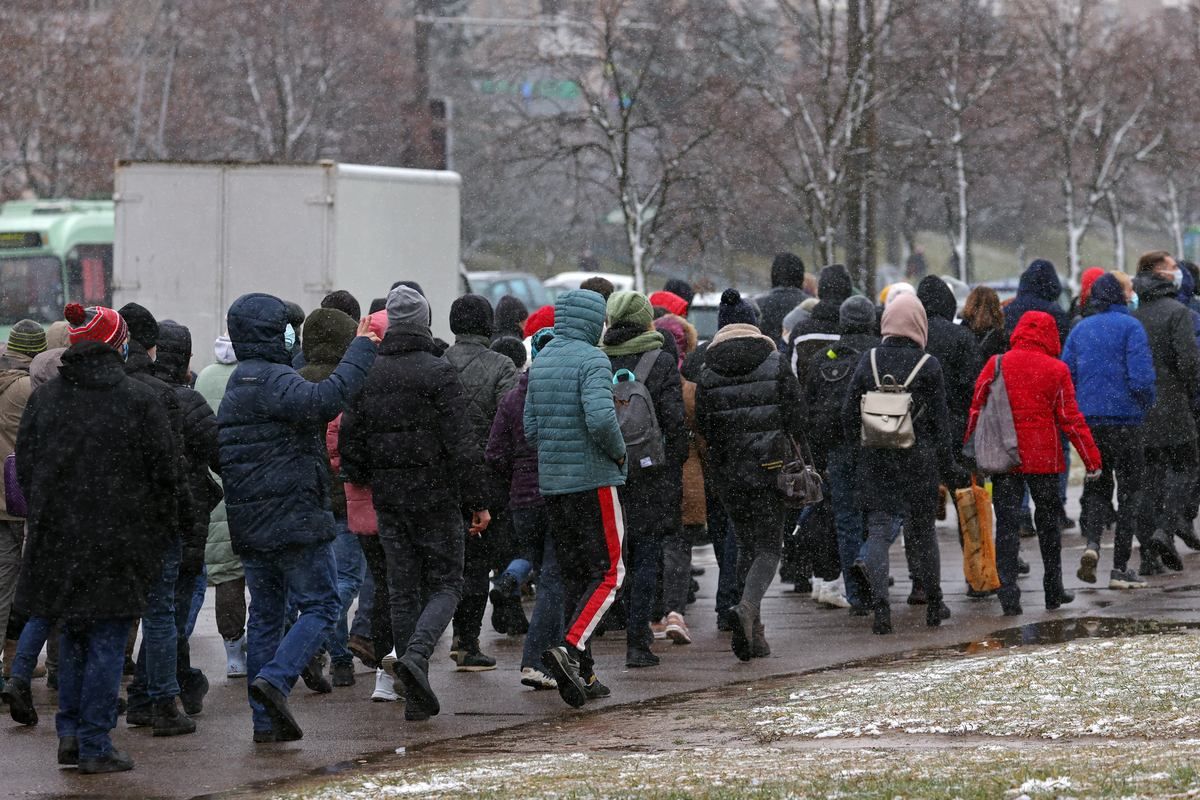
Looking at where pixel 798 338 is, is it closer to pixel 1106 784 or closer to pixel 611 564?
pixel 611 564

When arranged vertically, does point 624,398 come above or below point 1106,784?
above

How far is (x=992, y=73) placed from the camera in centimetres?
3703

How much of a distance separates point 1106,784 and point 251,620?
154 inches

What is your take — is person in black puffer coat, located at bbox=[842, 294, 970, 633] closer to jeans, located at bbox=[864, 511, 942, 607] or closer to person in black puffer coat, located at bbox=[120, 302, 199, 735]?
jeans, located at bbox=[864, 511, 942, 607]

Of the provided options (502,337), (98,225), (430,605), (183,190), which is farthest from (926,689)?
(98,225)

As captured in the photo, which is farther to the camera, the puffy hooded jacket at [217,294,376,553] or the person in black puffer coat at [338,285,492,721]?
the person in black puffer coat at [338,285,492,721]

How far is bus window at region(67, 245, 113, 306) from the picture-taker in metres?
→ 28.6

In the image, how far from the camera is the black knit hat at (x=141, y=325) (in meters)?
8.57

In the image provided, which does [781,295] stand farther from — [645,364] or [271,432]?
[271,432]

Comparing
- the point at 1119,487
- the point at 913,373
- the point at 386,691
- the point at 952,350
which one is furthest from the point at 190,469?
the point at 1119,487

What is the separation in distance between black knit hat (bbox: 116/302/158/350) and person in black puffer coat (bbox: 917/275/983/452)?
5.28 meters

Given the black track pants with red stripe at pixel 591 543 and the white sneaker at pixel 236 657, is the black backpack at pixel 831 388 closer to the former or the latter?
the black track pants with red stripe at pixel 591 543

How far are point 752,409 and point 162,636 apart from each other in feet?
10.8

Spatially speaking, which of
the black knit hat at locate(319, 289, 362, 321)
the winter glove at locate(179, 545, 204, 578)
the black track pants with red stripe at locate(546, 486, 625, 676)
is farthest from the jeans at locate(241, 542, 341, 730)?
the black knit hat at locate(319, 289, 362, 321)
